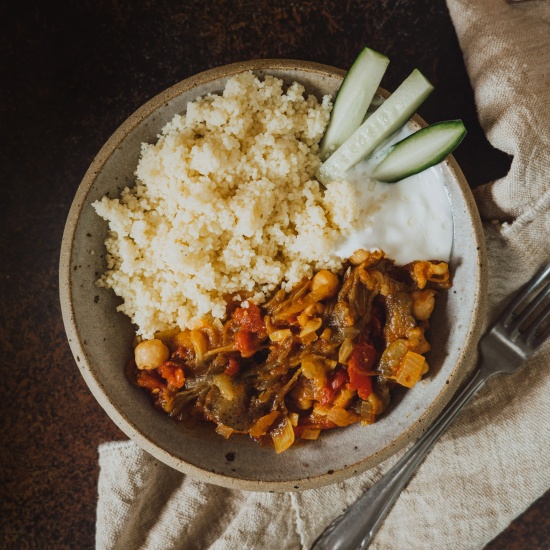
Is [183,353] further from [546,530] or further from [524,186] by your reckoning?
[546,530]

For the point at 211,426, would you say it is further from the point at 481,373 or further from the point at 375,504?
the point at 481,373

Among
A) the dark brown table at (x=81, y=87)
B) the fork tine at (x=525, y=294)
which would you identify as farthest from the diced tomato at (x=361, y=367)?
the dark brown table at (x=81, y=87)

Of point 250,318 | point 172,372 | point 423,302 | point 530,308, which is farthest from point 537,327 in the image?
point 172,372

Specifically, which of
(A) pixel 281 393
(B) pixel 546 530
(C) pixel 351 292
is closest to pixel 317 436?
(A) pixel 281 393

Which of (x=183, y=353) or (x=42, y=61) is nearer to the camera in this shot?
(x=183, y=353)

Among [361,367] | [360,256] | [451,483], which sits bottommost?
[451,483]

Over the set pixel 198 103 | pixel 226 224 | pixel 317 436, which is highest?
pixel 198 103
